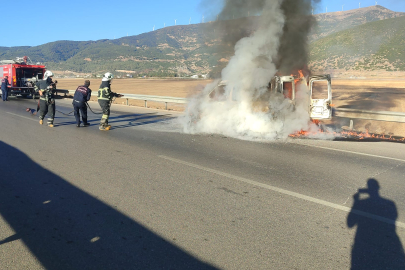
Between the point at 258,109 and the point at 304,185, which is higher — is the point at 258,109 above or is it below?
Answer: above

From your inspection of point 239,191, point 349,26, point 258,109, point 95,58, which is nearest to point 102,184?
point 239,191

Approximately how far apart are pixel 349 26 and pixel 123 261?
245 feet

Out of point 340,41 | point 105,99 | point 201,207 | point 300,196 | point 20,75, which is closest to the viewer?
point 201,207

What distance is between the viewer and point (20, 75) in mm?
24062

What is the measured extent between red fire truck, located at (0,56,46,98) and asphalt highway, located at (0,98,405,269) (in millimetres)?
18627

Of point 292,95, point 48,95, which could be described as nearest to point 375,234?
point 292,95

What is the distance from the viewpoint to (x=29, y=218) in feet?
12.9

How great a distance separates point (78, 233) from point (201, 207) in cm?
151

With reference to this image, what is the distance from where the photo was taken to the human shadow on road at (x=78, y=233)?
3014mm

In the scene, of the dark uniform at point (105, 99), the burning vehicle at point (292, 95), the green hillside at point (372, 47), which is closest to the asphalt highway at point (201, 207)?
the burning vehicle at point (292, 95)

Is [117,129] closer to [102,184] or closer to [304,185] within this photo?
[102,184]

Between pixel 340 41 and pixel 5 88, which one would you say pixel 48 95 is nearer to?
pixel 5 88

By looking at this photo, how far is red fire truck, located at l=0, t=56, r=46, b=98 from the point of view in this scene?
23.8 m

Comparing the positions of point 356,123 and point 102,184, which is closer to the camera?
point 102,184
